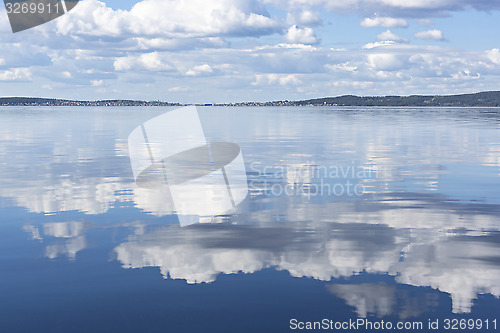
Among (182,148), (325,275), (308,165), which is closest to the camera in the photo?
(325,275)

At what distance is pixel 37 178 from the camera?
3844 centimetres

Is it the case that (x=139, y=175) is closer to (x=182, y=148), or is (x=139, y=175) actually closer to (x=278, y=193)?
(x=278, y=193)

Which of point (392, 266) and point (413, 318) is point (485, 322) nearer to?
point (413, 318)

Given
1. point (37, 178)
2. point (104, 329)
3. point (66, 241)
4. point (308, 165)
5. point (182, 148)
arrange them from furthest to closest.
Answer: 1. point (182, 148)
2. point (308, 165)
3. point (37, 178)
4. point (66, 241)
5. point (104, 329)

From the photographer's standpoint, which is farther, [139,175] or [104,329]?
[139,175]

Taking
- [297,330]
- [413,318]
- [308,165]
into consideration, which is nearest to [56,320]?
[297,330]

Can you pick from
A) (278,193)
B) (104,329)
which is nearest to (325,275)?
(104,329)

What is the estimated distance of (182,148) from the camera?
6209 cm

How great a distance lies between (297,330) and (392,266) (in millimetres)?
5889

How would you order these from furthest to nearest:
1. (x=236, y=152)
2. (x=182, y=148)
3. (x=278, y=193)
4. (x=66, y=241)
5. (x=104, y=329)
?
1. (x=182, y=148)
2. (x=236, y=152)
3. (x=278, y=193)
4. (x=66, y=241)
5. (x=104, y=329)

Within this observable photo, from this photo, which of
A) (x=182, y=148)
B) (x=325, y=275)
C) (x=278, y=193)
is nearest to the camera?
(x=325, y=275)

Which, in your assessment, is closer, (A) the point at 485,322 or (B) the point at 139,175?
(A) the point at 485,322

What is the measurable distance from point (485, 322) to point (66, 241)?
15.3 metres

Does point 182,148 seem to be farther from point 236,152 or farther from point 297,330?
point 297,330
